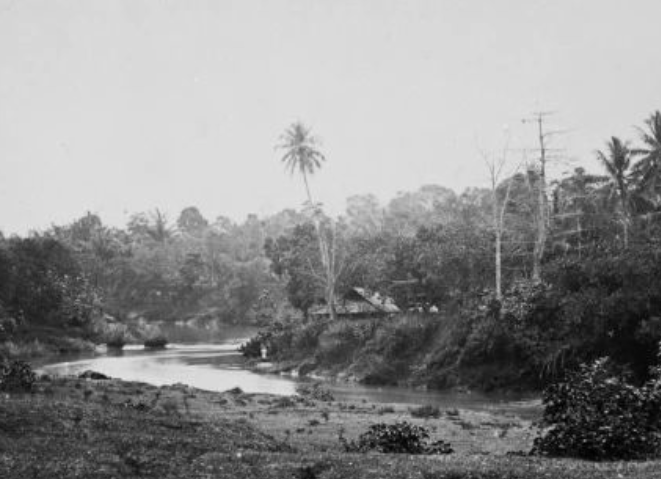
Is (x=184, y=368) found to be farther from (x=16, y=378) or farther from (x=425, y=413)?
(x=16, y=378)

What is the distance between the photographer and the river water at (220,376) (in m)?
47.3

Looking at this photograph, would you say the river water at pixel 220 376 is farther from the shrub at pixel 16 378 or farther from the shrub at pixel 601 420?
the shrub at pixel 16 378

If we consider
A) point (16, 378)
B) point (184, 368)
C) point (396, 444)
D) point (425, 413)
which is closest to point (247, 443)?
point (396, 444)

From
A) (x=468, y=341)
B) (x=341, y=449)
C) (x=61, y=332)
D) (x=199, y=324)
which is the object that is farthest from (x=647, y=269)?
(x=199, y=324)

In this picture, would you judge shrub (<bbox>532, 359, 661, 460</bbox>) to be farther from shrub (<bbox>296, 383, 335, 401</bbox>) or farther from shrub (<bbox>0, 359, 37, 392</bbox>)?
shrub (<bbox>296, 383, 335, 401</bbox>)

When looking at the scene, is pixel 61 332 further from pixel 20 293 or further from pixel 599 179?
pixel 599 179

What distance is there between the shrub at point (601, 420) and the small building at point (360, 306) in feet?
166

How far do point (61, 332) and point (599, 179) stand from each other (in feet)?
194

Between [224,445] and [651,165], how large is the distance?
68.5 metres

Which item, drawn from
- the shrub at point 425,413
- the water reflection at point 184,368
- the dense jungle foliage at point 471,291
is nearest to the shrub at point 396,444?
the shrub at point 425,413

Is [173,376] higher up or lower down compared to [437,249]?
lower down

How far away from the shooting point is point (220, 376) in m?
61.0

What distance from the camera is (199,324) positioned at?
139625mm

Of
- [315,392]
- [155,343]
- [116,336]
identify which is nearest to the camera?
[315,392]
